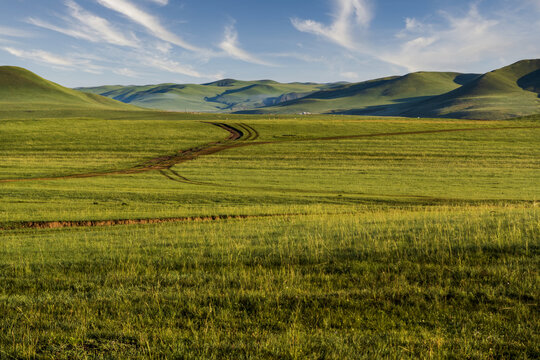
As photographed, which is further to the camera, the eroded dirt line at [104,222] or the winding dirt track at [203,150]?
the winding dirt track at [203,150]

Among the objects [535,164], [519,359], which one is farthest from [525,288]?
[535,164]

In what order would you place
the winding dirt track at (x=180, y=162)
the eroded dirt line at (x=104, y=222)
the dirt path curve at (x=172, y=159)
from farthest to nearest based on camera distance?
the dirt path curve at (x=172, y=159), the winding dirt track at (x=180, y=162), the eroded dirt line at (x=104, y=222)

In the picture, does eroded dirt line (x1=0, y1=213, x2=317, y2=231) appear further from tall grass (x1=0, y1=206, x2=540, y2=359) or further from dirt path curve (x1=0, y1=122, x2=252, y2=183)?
dirt path curve (x1=0, y1=122, x2=252, y2=183)

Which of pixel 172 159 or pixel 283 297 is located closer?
pixel 283 297

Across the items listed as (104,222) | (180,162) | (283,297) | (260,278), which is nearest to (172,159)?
(180,162)

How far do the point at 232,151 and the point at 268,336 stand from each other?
57718 mm

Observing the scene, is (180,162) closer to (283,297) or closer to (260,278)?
(260,278)

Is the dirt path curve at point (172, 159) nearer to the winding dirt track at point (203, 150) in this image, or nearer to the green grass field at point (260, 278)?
the winding dirt track at point (203, 150)

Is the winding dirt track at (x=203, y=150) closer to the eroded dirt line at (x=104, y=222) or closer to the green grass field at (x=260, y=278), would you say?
the green grass field at (x=260, y=278)

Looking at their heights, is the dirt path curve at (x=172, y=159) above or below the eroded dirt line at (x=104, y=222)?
above

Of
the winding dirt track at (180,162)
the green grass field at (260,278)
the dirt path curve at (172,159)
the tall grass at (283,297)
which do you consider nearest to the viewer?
the tall grass at (283,297)

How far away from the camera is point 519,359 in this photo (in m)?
5.91

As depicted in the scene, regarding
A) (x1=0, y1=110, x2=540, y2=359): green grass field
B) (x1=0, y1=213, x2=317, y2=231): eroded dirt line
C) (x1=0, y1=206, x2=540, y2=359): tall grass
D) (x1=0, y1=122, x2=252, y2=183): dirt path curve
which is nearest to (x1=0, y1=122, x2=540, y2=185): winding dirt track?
(x1=0, y1=122, x2=252, y2=183): dirt path curve

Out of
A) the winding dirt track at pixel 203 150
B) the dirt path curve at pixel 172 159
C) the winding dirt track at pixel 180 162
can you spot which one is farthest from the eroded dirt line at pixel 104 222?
the dirt path curve at pixel 172 159
